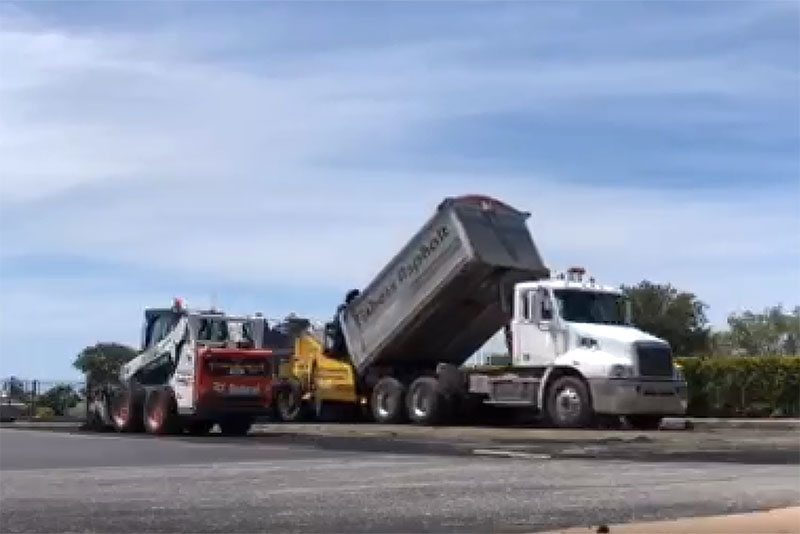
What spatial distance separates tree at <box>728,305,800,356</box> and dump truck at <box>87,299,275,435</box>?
152ft

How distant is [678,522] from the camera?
32.7 feet

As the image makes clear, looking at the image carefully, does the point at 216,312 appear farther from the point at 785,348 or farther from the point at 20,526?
the point at 785,348

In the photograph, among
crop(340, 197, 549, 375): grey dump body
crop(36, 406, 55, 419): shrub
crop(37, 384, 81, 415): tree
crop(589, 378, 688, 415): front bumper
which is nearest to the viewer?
crop(589, 378, 688, 415): front bumper

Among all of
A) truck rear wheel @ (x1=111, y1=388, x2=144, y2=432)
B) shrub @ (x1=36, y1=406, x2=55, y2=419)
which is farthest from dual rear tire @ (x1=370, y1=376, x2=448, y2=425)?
shrub @ (x1=36, y1=406, x2=55, y2=419)

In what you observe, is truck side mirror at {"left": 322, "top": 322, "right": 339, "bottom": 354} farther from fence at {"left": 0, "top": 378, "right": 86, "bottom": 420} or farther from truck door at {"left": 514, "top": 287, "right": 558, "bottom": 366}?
fence at {"left": 0, "top": 378, "right": 86, "bottom": 420}

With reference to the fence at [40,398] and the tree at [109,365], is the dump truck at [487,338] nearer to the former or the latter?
the tree at [109,365]

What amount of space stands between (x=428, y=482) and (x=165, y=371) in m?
14.2

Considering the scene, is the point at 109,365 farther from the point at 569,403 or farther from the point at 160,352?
the point at 569,403

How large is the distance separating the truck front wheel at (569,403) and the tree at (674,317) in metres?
31.3

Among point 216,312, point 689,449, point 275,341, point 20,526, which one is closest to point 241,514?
point 20,526

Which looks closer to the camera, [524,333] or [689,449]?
[689,449]

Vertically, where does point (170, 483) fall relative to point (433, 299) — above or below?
below

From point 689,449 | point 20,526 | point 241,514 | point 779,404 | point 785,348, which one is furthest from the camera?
point 785,348

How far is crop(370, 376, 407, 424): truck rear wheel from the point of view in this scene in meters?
29.5
